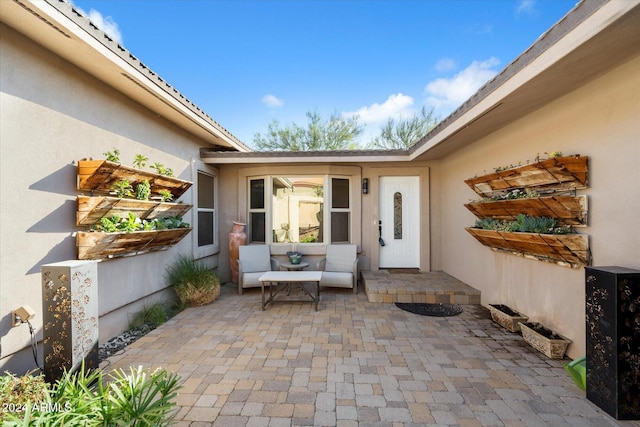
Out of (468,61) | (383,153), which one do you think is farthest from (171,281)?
(468,61)

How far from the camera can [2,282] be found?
2.55 metres

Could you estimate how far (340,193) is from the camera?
22.9 ft

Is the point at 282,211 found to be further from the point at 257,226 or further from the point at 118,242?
the point at 118,242

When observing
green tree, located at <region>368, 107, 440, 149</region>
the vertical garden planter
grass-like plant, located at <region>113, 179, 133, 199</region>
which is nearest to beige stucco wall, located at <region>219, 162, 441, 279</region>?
the vertical garden planter

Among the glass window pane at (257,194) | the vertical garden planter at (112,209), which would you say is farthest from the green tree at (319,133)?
the vertical garden planter at (112,209)

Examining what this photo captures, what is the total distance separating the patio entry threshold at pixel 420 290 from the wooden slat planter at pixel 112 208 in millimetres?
3892

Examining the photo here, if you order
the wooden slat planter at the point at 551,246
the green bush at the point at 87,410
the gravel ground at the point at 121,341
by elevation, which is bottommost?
the gravel ground at the point at 121,341

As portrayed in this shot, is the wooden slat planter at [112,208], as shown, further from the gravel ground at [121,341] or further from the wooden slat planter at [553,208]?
the wooden slat planter at [553,208]

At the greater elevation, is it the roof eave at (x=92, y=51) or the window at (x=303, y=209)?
the roof eave at (x=92, y=51)

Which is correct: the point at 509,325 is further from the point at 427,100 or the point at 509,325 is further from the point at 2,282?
the point at 427,100

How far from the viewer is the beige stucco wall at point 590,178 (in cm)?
253

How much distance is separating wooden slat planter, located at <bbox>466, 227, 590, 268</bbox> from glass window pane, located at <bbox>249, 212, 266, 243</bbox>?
4840 millimetres

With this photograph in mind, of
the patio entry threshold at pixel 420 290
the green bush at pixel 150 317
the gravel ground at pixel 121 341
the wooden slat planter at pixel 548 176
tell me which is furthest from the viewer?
the patio entry threshold at pixel 420 290

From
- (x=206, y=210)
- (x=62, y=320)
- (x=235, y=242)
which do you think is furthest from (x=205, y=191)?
(x=62, y=320)
